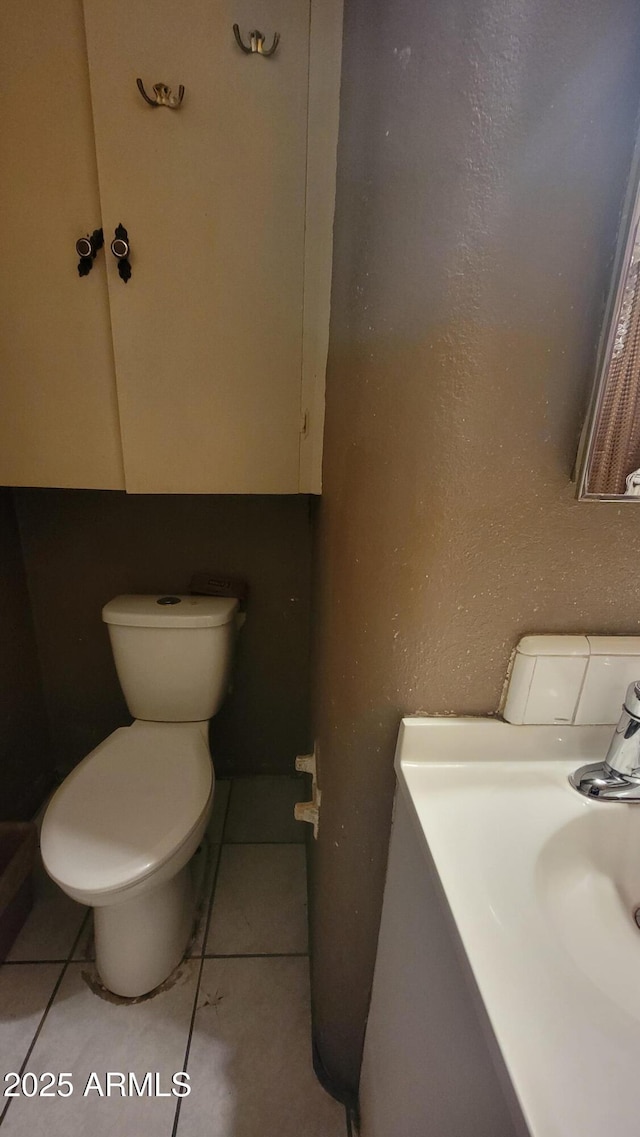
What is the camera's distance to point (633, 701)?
19.7 inches

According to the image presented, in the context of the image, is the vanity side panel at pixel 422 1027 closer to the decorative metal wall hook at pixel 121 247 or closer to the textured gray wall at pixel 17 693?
the decorative metal wall hook at pixel 121 247

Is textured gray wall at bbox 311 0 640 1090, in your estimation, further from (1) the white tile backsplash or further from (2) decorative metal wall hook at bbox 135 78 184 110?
(2) decorative metal wall hook at bbox 135 78 184 110

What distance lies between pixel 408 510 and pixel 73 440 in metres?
0.84

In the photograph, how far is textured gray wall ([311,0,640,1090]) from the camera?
41cm

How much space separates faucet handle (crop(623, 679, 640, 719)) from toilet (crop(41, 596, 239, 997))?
883mm

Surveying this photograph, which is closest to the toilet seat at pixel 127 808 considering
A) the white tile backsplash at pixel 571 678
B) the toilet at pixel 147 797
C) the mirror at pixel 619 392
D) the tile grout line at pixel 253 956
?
the toilet at pixel 147 797

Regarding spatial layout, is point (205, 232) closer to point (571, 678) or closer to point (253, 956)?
point (571, 678)

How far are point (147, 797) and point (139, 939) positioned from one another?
0.30 metres

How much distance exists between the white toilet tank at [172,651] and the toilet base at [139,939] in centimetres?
42

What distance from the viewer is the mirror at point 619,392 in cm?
42

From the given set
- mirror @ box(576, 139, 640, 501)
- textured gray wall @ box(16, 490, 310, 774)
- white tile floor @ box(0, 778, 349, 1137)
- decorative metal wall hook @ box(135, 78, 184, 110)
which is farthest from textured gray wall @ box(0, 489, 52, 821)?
mirror @ box(576, 139, 640, 501)

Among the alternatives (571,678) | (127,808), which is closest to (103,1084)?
(127,808)

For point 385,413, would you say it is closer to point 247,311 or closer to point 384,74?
point 384,74

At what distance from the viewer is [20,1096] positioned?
3.11ft
